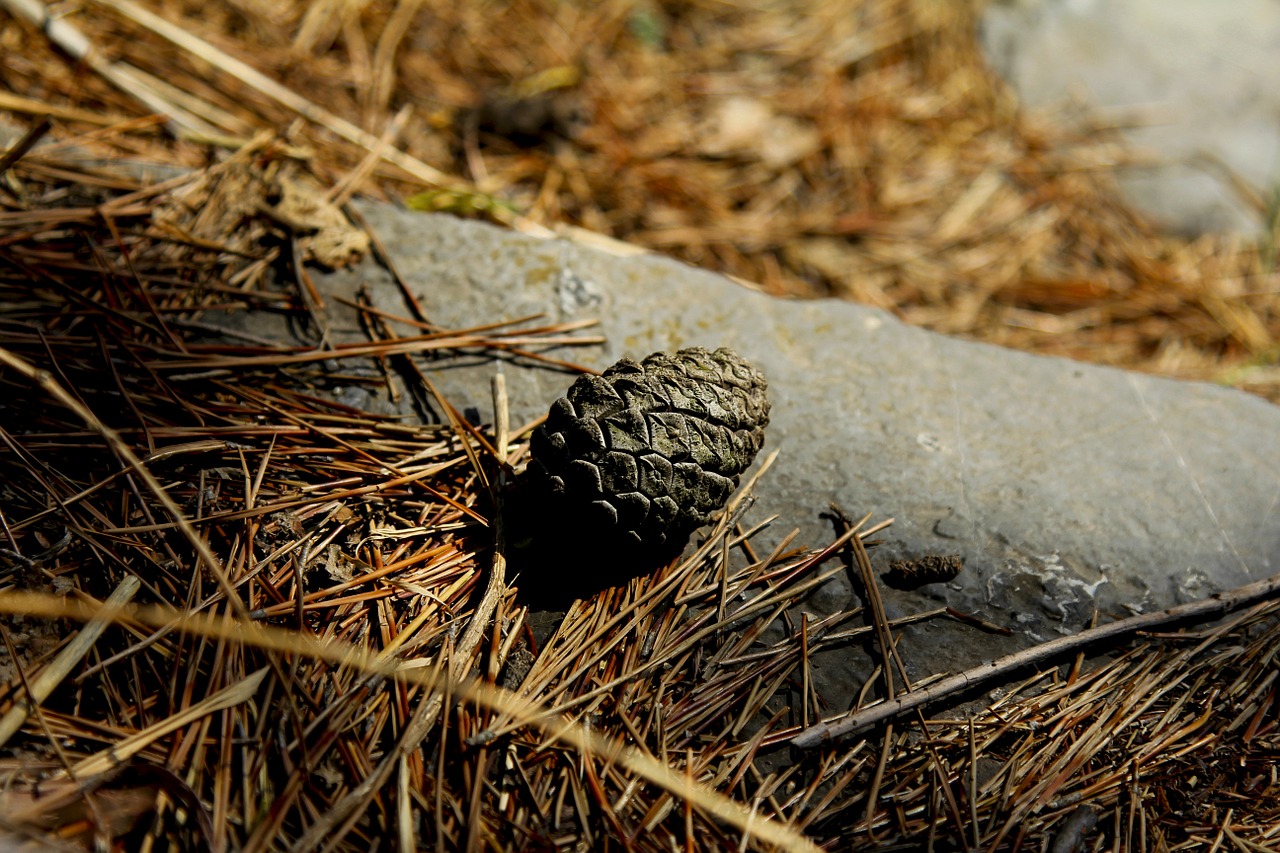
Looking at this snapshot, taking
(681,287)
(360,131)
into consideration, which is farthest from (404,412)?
(360,131)

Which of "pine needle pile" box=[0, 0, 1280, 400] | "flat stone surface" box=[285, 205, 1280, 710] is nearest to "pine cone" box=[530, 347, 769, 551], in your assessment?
"flat stone surface" box=[285, 205, 1280, 710]

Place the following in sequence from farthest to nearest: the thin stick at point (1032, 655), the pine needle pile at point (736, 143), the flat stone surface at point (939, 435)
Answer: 1. the pine needle pile at point (736, 143)
2. the flat stone surface at point (939, 435)
3. the thin stick at point (1032, 655)

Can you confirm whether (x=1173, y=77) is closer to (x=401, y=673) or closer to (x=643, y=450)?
(x=643, y=450)

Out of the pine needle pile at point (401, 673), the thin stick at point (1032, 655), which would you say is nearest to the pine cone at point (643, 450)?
the pine needle pile at point (401, 673)

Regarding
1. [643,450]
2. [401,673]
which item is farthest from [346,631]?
[643,450]

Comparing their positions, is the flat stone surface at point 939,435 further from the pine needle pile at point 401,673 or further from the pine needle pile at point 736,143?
the pine needle pile at point 736,143

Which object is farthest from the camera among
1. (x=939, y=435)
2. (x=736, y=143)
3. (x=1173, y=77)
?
(x=1173, y=77)
